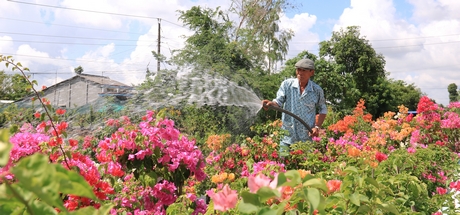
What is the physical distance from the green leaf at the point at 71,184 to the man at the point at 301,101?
12.2 ft

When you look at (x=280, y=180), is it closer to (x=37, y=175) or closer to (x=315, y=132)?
(x=37, y=175)

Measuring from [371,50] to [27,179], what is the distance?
104 feet

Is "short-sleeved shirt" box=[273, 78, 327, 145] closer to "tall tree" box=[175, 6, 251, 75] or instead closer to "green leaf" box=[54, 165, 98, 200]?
"green leaf" box=[54, 165, 98, 200]

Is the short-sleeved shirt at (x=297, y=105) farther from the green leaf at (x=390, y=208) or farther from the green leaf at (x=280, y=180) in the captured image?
the green leaf at (x=280, y=180)

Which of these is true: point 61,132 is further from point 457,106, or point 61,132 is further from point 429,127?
point 457,106

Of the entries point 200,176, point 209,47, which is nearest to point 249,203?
point 200,176

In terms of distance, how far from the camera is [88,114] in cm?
937

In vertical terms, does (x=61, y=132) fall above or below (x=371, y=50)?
below

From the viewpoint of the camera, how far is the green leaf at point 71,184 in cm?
45

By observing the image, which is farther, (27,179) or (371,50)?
(371,50)

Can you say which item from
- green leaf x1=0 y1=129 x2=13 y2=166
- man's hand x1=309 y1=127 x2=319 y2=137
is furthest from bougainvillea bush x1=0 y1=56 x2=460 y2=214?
man's hand x1=309 y1=127 x2=319 y2=137

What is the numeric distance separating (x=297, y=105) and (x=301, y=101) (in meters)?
0.05

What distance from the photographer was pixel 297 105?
4.27 m

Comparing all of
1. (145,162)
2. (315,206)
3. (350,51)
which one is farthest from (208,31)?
(350,51)
